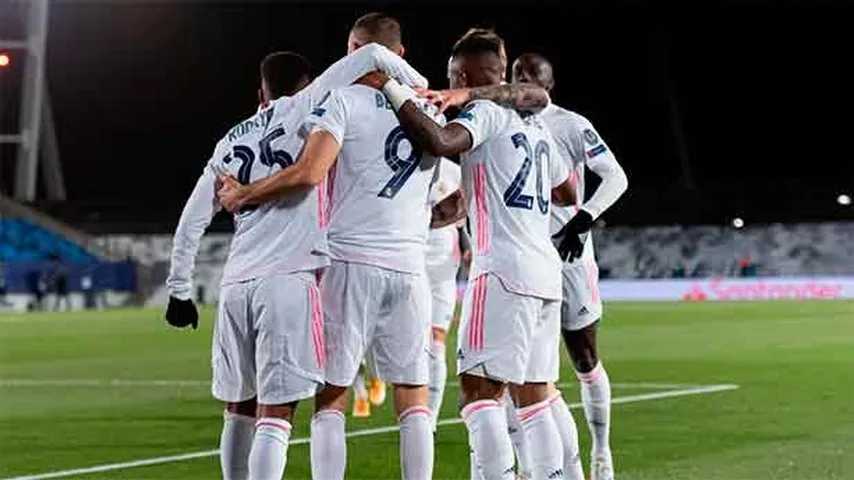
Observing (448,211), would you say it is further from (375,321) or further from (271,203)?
(271,203)

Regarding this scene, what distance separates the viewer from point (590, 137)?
335 inches

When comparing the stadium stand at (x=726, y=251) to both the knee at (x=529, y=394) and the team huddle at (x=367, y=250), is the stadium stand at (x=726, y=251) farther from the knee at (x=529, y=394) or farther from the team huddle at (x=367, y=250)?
the team huddle at (x=367, y=250)

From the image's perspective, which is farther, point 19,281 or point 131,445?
point 19,281

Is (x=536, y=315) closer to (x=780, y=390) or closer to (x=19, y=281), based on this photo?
(x=780, y=390)

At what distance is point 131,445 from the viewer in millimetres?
11539

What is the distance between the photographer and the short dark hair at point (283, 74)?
709cm

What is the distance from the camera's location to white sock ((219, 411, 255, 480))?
7332mm

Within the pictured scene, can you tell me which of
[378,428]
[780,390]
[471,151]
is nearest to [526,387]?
[471,151]

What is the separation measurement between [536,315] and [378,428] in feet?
16.5

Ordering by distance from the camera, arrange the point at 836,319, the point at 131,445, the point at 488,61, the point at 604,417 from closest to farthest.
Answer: the point at 488,61
the point at 604,417
the point at 131,445
the point at 836,319

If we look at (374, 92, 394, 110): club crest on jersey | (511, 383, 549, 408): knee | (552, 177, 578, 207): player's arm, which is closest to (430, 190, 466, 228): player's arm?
(552, 177, 578, 207): player's arm

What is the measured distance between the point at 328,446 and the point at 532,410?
1.05m

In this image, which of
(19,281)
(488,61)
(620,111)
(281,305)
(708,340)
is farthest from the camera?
(620,111)

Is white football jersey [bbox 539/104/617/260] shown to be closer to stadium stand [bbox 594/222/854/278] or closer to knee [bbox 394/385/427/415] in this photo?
knee [bbox 394/385/427/415]
